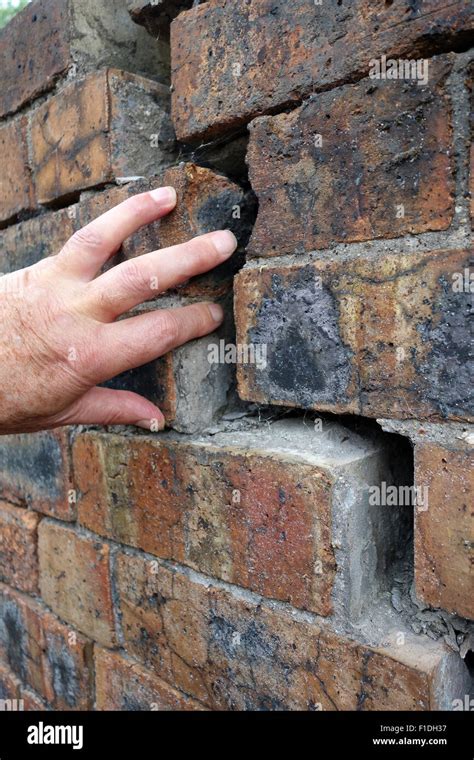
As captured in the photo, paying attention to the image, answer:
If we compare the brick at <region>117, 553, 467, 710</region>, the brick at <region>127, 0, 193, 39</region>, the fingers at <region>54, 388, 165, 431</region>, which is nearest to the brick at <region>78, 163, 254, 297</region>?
the fingers at <region>54, 388, 165, 431</region>

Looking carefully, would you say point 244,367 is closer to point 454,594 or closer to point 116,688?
point 454,594

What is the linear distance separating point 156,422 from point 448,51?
779 mm

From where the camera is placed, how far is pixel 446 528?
2.66 feet

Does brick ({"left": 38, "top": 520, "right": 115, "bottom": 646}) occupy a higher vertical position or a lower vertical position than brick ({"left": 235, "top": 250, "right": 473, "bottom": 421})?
lower

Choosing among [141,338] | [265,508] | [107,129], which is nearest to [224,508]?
[265,508]

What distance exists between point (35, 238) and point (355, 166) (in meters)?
0.96

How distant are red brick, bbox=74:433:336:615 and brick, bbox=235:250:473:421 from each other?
0.13 meters

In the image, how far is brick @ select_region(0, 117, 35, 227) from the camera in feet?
4.99

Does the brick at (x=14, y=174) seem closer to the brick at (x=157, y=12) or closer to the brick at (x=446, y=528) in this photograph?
the brick at (x=157, y=12)

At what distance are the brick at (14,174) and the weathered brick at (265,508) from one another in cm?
74

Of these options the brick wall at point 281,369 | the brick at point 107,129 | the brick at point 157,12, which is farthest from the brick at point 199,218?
the brick at point 157,12

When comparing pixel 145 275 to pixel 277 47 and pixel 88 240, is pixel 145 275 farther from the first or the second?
pixel 277 47

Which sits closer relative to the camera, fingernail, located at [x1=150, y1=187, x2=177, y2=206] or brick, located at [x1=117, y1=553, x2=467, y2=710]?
brick, located at [x1=117, y1=553, x2=467, y2=710]

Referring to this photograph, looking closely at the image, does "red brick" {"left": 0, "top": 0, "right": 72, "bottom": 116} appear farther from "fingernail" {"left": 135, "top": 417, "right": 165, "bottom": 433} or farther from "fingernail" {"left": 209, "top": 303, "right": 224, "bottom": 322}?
"fingernail" {"left": 135, "top": 417, "right": 165, "bottom": 433}
